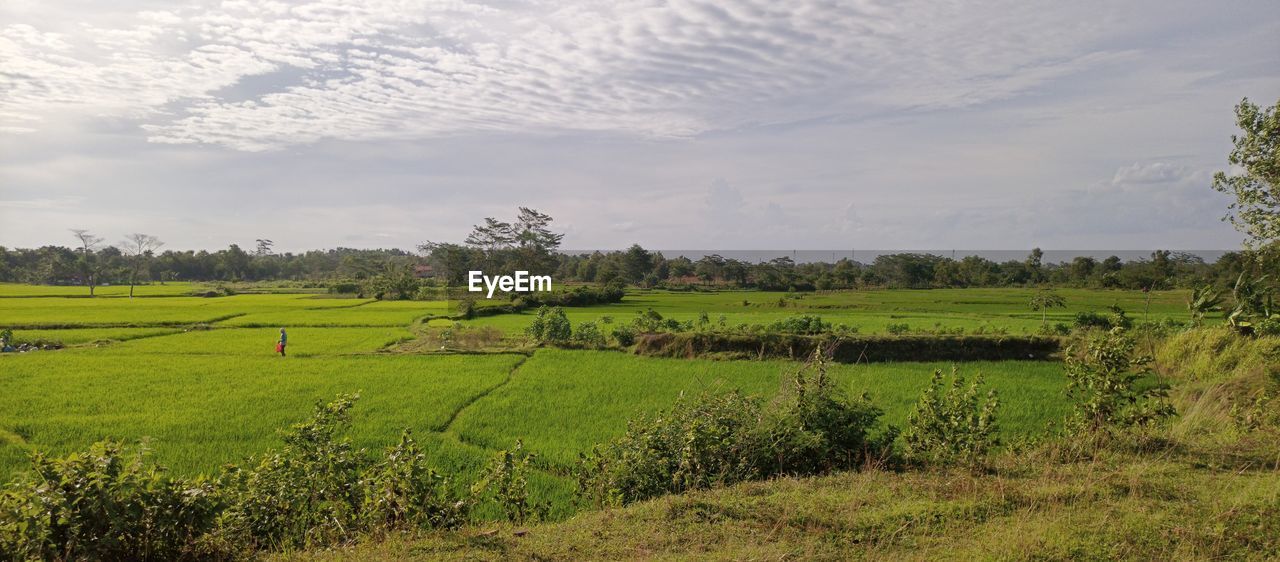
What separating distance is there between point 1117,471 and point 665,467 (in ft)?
12.0

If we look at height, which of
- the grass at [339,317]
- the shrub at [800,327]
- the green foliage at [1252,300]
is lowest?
the grass at [339,317]

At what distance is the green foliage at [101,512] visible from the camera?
393cm

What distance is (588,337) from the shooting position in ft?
66.4

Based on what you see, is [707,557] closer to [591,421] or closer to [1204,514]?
[1204,514]

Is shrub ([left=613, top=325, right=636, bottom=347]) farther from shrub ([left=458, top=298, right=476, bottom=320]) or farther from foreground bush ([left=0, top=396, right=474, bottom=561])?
foreground bush ([left=0, top=396, right=474, bottom=561])

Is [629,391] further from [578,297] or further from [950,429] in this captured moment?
[578,297]

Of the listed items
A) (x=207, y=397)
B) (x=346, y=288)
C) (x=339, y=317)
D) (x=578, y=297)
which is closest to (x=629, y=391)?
(x=207, y=397)

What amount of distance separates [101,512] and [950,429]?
6679 millimetres

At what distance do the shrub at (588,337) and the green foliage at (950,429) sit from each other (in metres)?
13.9

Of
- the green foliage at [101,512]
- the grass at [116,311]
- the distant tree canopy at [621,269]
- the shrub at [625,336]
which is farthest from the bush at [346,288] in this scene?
the green foliage at [101,512]

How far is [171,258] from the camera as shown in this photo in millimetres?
74500

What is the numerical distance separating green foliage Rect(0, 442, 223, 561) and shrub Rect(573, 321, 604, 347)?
15.4 metres

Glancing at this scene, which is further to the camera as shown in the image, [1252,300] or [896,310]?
[896,310]

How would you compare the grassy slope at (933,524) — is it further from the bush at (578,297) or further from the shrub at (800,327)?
the bush at (578,297)
